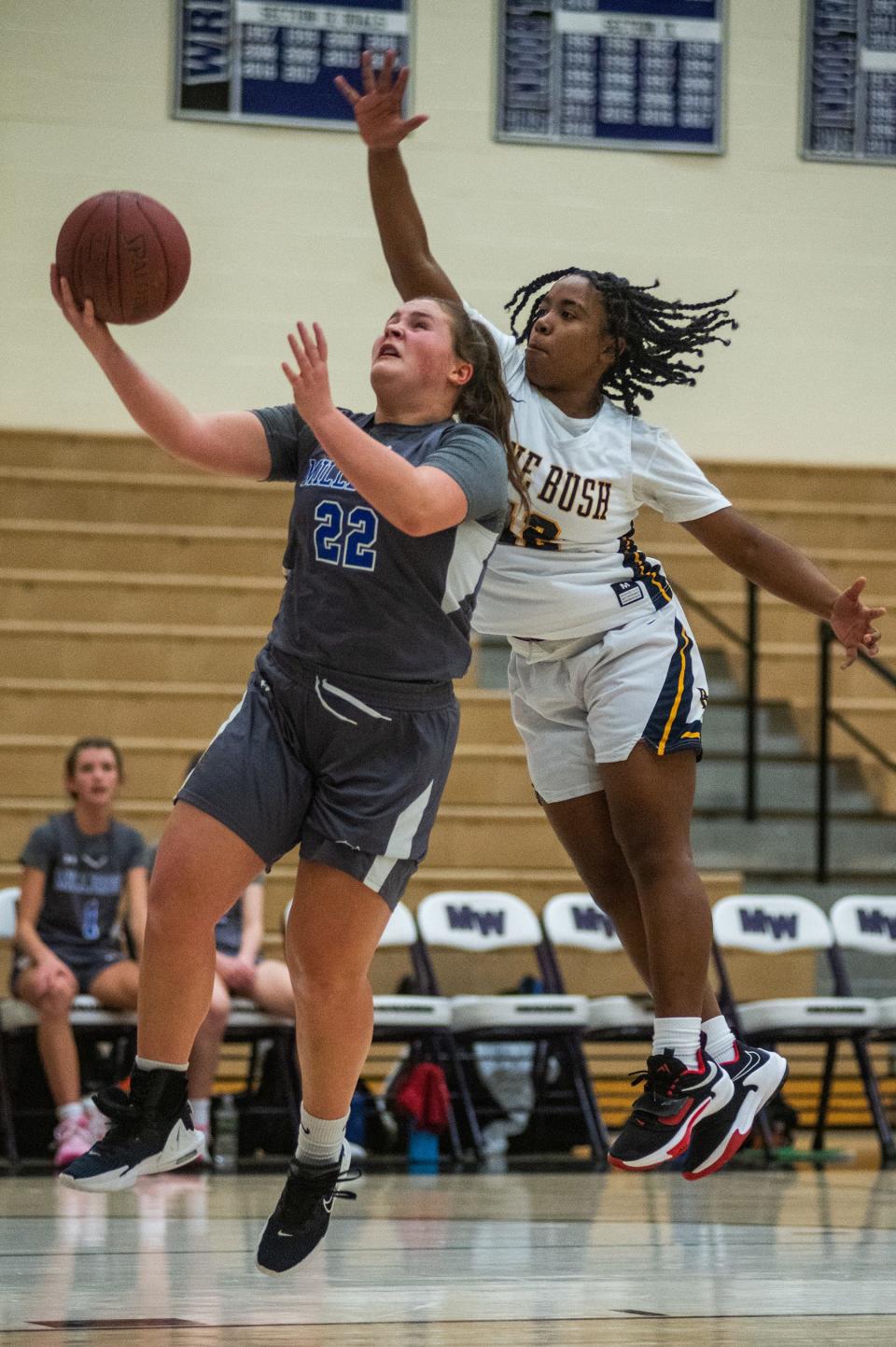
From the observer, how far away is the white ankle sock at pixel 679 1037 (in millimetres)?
3676

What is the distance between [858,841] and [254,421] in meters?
6.28

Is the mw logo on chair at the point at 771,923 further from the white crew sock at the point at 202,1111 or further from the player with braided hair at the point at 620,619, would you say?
the player with braided hair at the point at 620,619

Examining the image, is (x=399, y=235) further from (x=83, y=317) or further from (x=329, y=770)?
(x=329, y=770)

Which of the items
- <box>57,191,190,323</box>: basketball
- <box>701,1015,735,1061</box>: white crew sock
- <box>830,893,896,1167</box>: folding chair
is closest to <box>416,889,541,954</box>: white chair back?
<box>830,893,896,1167</box>: folding chair

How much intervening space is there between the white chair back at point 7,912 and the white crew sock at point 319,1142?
3.77m

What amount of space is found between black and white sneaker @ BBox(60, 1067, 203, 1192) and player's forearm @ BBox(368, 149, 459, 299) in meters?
1.63

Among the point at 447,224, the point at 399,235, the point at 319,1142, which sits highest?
the point at 447,224

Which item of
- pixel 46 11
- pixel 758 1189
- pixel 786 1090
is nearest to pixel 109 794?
pixel 758 1189

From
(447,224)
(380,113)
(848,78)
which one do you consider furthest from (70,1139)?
(848,78)

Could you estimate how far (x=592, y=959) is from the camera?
7711mm

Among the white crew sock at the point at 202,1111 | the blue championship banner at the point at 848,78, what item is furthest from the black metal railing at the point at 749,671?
the white crew sock at the point at 202,1111

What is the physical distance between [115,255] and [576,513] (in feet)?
3.49

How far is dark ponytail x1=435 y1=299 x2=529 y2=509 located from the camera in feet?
10.9

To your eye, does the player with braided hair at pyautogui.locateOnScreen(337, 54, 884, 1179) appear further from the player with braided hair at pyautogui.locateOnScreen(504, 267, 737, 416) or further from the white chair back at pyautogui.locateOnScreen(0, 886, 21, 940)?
the white chair back at pyautogui.locateOnScreen(0, 886, 21, 940)
